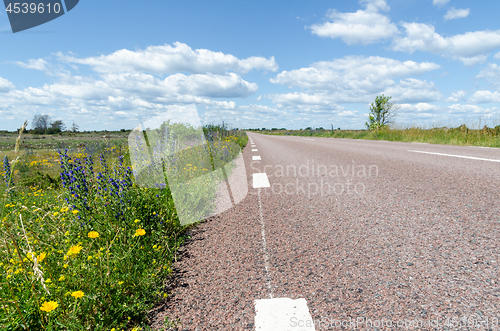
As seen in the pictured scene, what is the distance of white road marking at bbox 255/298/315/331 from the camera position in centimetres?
141

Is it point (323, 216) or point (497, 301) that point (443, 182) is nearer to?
point (323, 216)

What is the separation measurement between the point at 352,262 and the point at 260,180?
342 cm

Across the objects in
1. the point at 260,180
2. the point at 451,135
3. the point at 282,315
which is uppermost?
the point at 451,135

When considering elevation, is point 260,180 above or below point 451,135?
below

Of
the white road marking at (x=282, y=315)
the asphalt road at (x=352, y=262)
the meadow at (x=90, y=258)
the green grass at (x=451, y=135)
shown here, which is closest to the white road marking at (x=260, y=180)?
the asphalt road at (x=352, y=262)

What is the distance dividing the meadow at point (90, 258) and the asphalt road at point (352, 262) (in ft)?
0.83

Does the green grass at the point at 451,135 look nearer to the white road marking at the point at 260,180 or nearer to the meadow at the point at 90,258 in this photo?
the white road marking at the point at 260,180

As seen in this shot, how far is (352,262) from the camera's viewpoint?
2014 millimetres

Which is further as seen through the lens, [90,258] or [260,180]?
[260,180]

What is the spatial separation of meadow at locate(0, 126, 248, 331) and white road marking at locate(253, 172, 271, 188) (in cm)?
181

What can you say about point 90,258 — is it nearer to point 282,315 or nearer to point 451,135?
point 282,315

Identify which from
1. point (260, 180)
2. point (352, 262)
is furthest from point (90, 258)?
point (260, 180)

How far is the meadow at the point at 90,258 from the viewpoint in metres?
1.63

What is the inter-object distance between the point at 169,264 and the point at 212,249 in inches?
16.1
